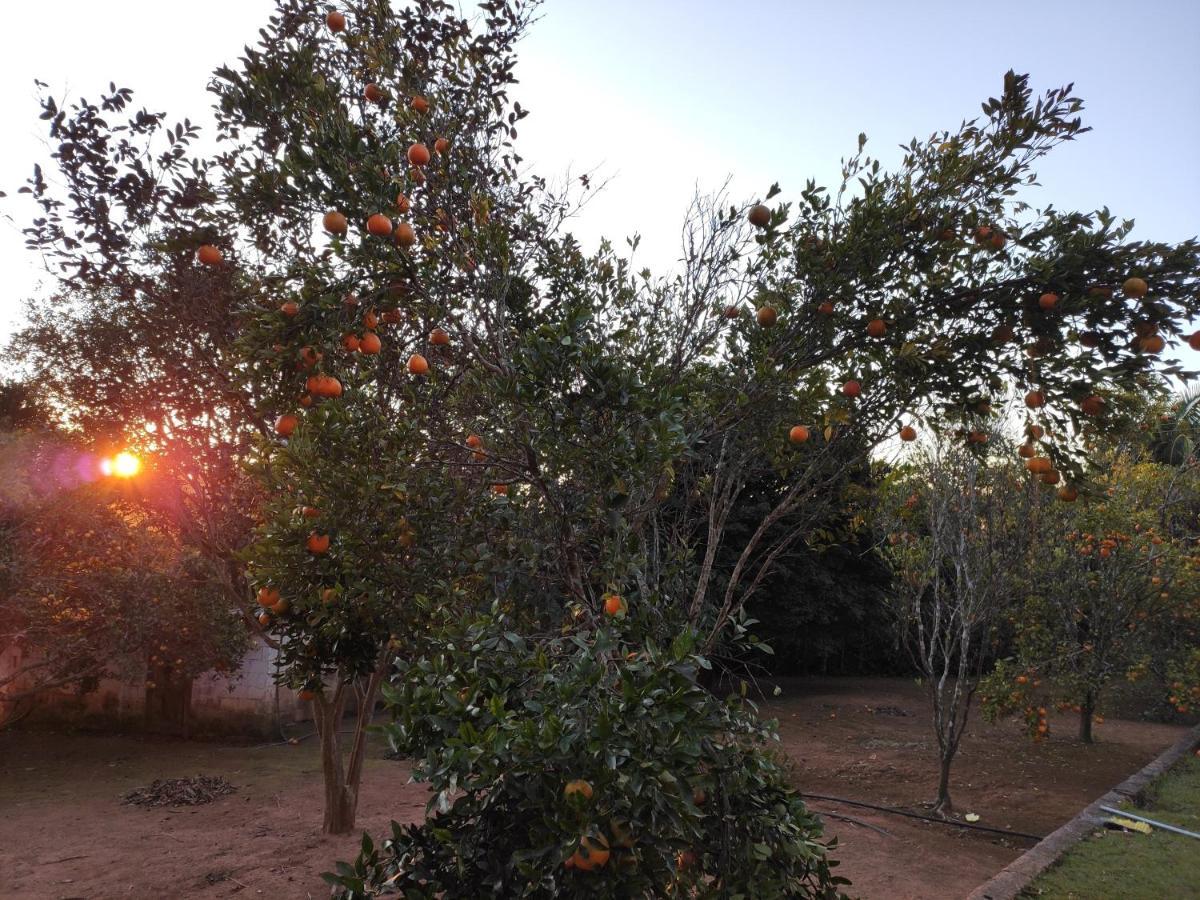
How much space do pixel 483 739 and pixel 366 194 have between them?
1.88 m

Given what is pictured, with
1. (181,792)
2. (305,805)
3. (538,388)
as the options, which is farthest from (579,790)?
(181,792)

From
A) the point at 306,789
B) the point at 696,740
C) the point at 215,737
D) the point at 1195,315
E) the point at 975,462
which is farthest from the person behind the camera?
the point at 215,737

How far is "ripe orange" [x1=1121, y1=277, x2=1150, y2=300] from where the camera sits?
2.61 metres

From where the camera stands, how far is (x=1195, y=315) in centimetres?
260

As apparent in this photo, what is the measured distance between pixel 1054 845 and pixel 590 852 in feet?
Result: 18.5

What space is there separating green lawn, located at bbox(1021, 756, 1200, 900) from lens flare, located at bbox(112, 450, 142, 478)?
7.94 metres

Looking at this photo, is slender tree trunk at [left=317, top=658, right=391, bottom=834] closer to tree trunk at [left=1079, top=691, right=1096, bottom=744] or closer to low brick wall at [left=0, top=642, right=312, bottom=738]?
low brick wall at [left=0, top=642, right=312, bottom=738]

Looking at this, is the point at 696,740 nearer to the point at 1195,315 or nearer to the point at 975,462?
the point at 1195,315

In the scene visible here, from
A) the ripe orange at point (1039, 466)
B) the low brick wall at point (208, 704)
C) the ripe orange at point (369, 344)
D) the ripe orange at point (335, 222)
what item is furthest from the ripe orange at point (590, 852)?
the low brick wall at point (208, 704)

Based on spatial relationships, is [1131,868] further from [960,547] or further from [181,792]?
[181,792]

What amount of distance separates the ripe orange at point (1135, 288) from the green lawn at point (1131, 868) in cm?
401

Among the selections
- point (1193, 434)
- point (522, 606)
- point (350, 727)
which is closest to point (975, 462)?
point (522, 606)

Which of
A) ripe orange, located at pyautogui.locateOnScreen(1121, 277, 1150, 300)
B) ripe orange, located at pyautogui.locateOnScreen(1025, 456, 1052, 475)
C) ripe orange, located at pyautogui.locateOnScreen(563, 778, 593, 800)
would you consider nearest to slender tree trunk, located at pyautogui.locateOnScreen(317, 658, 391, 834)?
ripe orange, located at pyautogui.locateOnScreen(563, 778, 593, 800)

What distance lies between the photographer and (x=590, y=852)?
1.79 meters
